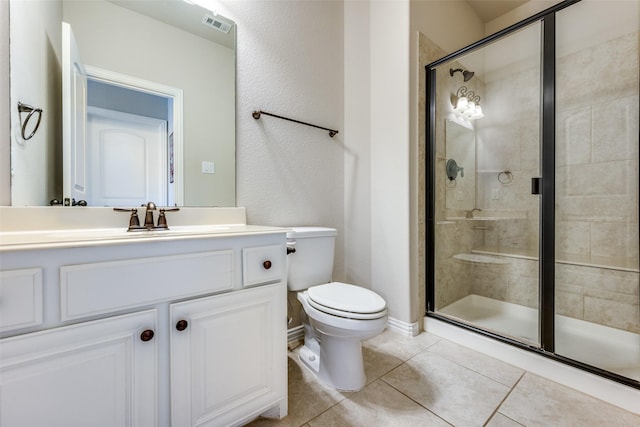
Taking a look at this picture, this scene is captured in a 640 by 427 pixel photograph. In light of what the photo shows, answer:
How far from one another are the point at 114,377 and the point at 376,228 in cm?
167

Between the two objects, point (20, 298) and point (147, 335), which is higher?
point (20, 298)

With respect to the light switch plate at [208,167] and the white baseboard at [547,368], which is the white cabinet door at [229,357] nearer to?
the light switch plate at [208,167]

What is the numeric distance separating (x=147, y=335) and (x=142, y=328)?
3 centimetres

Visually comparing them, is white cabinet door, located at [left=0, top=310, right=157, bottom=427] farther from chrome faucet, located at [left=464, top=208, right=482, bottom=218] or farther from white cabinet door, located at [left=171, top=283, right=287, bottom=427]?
chrome faucet, located at [left=464, top=208, right=482, bottom=218]

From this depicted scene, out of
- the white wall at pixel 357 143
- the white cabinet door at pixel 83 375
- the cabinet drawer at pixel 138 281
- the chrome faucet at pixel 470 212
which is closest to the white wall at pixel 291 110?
the white wall at pixel 357 143

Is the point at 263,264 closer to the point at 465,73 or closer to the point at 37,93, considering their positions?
the point at 37,93

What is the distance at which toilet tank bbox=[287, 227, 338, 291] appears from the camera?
156 cm

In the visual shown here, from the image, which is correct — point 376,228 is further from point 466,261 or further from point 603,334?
point 603,334

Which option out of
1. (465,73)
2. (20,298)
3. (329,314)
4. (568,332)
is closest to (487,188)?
(465,73)

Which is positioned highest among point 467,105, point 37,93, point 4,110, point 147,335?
point 467,105

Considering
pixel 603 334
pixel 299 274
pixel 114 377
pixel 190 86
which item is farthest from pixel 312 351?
pixel 603 334

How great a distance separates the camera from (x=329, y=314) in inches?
49.6

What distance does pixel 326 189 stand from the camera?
79.5 inches

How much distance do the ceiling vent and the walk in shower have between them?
4.56ft
